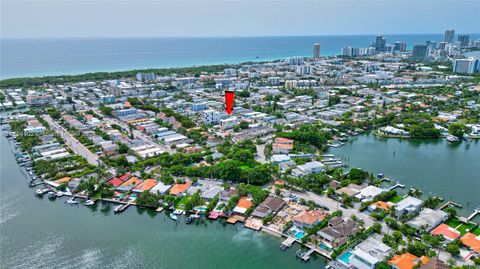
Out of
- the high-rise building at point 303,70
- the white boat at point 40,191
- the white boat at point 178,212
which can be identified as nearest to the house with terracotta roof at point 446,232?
the white boat at point 178,212

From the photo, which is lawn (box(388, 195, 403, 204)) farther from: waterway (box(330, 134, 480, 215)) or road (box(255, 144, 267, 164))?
road (box(255, 144, 267, 164))

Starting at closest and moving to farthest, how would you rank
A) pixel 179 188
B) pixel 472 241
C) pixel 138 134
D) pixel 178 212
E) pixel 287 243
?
pixel 472 241, pixel 287 243, pixel 178 212, pixel 179 188, pixel 138 134

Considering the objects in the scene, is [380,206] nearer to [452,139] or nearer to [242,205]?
[242,205]

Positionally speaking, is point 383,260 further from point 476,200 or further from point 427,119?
point 427,119

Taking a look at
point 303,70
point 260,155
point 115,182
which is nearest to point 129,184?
point 115,182

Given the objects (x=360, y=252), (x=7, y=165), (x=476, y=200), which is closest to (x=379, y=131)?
(x=476, y=200)

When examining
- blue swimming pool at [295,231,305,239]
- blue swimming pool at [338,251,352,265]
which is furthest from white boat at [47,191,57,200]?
blue swimming pool at [338,251,352,265]
